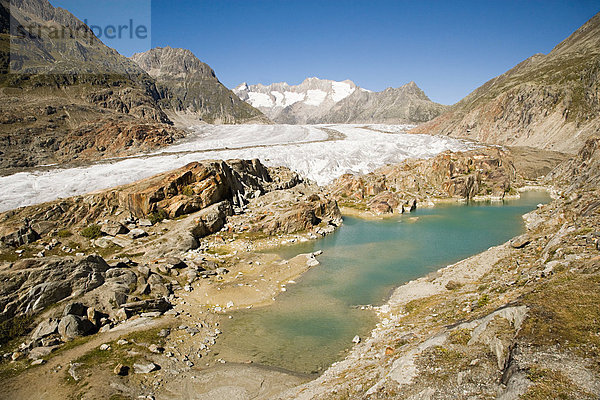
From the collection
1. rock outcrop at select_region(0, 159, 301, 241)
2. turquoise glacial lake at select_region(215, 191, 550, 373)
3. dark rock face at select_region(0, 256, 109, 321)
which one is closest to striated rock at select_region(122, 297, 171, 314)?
dark rock face at select_region(0, 256, 109, 321)

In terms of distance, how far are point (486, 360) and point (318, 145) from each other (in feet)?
289

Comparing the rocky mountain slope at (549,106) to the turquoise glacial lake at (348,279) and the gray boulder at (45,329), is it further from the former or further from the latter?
the gray boulder at (45,329)

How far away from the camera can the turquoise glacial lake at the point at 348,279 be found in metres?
18.5

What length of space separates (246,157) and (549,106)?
100 metres

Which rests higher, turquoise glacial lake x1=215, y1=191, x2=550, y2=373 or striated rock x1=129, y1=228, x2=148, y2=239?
striated rock x1=129, y1=228, x2=148, y2=239

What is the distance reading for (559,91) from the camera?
112125 millimetres

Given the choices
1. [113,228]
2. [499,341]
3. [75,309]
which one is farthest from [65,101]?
[499,341]

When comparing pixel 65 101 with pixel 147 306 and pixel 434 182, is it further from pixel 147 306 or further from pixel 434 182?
pixel 147 306

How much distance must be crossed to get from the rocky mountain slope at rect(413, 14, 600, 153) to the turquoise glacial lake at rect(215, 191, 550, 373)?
2537 inches

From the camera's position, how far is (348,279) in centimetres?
2831

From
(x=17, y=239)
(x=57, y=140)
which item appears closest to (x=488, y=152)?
(x=17, y=239)

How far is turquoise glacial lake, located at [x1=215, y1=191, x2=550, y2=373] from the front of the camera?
1855cm

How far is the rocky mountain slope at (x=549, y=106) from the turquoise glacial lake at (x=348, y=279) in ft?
211

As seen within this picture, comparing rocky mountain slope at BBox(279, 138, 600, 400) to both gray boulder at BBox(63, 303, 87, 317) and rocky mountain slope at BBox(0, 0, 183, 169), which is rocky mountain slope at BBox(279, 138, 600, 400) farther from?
rocky mountain slope at BBox(0, 0, 183, 169)
